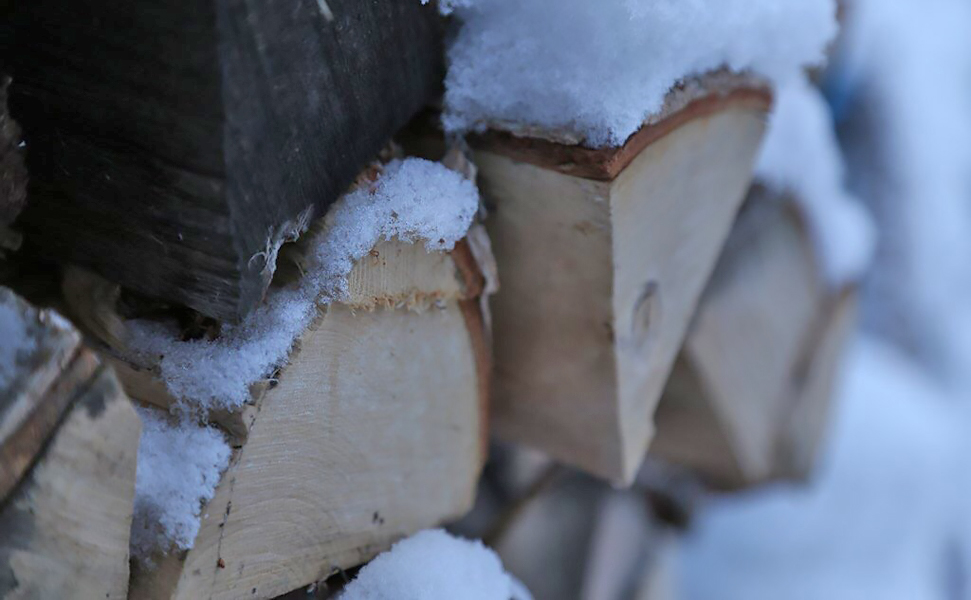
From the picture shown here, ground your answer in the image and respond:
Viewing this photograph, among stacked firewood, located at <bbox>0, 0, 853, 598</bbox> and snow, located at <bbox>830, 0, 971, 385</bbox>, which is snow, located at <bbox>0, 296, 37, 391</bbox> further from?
snow, located at <bbox>830, 0, 971, 385</bbox>

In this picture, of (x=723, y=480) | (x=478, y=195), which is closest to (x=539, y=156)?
(x=478, y=195)

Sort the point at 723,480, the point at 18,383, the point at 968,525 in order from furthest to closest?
the point at 968,525, the point at 723,480, the point at 18,383

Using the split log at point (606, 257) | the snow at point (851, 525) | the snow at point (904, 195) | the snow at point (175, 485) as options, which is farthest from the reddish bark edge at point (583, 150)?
the snow at point (904, 195)

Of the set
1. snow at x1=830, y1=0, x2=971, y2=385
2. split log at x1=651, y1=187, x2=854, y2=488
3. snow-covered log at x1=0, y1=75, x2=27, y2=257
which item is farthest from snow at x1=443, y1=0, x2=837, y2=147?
snow at x1=830, y1=0, x2=971, y2=385

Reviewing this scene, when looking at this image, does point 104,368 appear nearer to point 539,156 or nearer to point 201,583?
point 201,583

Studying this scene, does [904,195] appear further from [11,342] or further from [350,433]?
[11,342]

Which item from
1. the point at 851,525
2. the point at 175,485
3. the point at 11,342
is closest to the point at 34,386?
the point at 11,342
